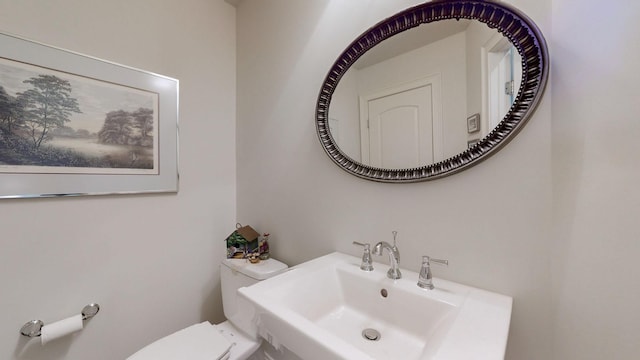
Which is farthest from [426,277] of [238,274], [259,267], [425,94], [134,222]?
[134,222]

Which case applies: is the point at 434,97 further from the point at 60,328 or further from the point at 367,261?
the point at 60,328

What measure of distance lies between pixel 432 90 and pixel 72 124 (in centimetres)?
162

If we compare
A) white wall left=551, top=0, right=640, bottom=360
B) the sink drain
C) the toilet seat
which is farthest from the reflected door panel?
the toilet seat

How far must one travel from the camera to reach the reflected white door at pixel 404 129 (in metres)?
0.85

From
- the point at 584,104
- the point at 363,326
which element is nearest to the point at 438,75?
the point at 584,104

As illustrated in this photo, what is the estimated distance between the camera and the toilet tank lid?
3.83 ft

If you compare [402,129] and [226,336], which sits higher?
[402,129]

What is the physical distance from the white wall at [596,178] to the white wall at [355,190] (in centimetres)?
3

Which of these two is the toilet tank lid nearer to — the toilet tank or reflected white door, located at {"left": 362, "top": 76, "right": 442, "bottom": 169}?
the toilet tank

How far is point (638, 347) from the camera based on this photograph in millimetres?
502

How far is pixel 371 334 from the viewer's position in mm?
761

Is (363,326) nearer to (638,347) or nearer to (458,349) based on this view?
(458,349)

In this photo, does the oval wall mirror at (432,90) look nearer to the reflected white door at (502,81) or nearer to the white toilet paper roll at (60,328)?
the reflected white door at (502,81)

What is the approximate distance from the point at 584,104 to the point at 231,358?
1.54m
